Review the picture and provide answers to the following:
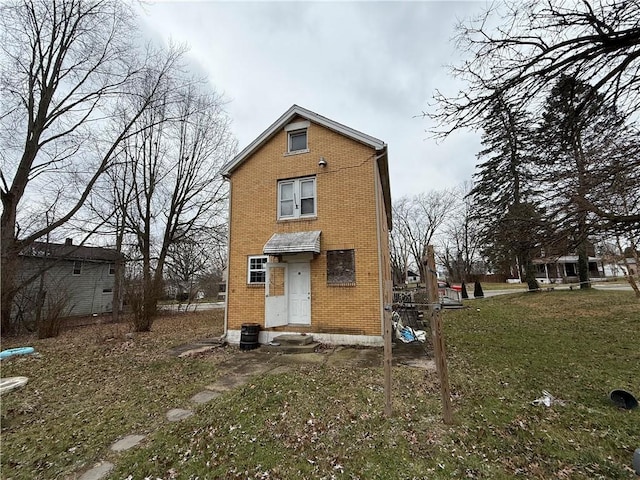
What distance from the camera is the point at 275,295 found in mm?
9406

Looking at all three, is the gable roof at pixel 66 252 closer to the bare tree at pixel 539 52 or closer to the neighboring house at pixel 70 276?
the neighboring house at pixel 70 276

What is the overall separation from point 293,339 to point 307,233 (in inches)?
130

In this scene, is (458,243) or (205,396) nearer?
(205,396)

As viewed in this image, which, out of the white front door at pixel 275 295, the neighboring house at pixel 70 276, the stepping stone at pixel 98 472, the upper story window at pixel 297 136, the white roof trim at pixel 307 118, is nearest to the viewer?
the stepping stone at pixel 98 472

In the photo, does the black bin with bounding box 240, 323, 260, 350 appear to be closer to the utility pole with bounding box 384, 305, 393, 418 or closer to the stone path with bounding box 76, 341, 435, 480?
the stone path with bounding box 76, 341, 435, 480

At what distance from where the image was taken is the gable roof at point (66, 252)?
15186mm

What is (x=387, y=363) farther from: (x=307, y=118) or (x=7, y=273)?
(x=7, y=273)

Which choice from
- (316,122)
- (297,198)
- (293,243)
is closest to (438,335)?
(293,243)

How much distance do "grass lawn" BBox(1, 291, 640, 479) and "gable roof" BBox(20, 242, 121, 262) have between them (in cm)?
1015

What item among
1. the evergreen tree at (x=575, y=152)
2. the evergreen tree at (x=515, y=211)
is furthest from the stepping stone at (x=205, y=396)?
the evergreen tree at (x=575, y=152)

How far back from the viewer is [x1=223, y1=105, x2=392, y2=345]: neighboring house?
29.1 ft

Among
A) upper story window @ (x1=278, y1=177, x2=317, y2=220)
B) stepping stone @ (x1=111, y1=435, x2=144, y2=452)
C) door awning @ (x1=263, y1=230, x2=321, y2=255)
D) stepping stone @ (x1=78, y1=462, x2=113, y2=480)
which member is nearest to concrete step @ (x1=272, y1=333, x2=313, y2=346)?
door awning @ (x1=263, y1=230, x2=321, y2=255)

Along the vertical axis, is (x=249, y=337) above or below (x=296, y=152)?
below

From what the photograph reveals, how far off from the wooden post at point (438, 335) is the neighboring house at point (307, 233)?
446 cm
